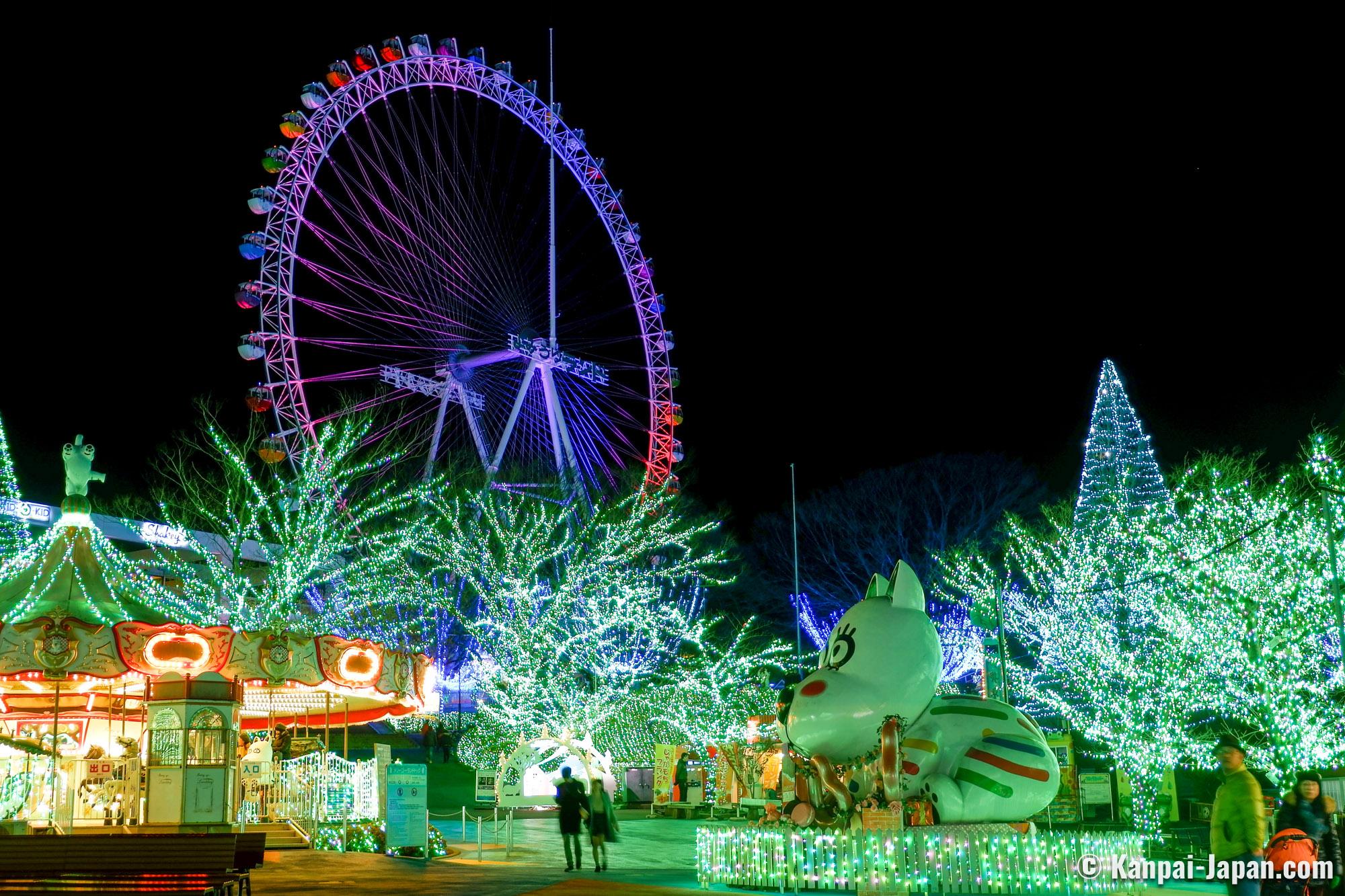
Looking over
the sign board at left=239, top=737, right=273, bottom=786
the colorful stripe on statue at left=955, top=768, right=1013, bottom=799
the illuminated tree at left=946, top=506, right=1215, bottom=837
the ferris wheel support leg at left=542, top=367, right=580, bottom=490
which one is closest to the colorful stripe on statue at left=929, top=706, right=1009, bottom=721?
the colorful stripe on statue at left=955, top=768, right=1013, bottom=799

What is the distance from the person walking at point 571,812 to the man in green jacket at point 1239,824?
8.59 m

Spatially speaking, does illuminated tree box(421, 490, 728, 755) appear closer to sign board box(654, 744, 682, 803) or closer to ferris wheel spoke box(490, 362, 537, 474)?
ferris wheel spoke box(490, 362, 537, 474)

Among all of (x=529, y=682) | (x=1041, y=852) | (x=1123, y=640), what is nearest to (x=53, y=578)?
(x=1041, y=852)

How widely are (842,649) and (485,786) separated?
17661mm

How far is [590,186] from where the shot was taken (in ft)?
111

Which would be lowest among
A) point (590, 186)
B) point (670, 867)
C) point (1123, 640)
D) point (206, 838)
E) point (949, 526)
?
point (670, 867)

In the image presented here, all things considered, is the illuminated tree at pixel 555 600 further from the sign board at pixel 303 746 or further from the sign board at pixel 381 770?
the sign board at pixel 381 770

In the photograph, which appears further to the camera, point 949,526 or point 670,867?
point 949,526

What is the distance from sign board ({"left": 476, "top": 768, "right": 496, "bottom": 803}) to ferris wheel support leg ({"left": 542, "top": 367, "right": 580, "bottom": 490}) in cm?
787

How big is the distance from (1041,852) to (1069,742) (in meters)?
8.94

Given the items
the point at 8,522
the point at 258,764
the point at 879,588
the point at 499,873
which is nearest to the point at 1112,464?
the point at 879,588

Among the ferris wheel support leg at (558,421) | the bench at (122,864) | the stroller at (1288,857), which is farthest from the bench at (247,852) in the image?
the ferris wheel support leg at (558,421)

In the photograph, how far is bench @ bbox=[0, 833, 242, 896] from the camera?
32.7 feet

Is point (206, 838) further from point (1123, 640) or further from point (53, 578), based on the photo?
point (1123, 640)
